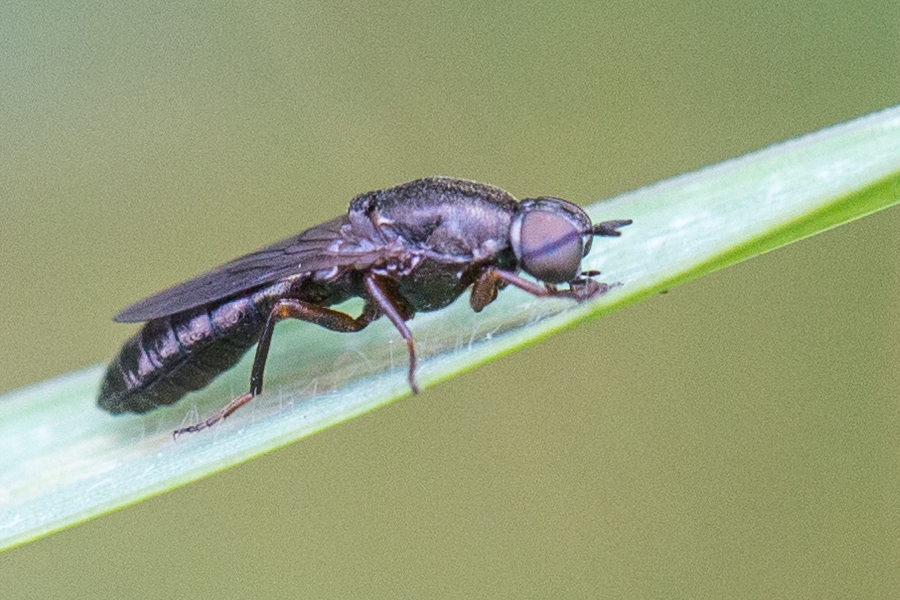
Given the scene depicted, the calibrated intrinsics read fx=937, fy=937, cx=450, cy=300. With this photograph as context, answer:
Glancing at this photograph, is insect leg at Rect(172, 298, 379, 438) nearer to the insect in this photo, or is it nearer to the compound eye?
the insect

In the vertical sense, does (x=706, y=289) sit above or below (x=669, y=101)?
below

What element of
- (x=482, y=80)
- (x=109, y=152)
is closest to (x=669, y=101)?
(x=482, y=80)

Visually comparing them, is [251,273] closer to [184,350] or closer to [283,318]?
[283,318]

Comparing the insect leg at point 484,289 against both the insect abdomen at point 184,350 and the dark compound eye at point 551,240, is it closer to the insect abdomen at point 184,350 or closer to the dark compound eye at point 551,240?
the dark compound eye at point 551,240

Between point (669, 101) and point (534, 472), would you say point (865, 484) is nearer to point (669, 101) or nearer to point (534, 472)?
point (534, 472)


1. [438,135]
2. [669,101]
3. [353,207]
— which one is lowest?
[669,101]

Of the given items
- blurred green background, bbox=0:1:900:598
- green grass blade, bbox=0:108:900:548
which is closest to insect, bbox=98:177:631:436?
green grass blade, bbox=0:108:900:548

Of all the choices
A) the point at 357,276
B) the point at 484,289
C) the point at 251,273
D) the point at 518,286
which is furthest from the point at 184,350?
the point at 518,286
